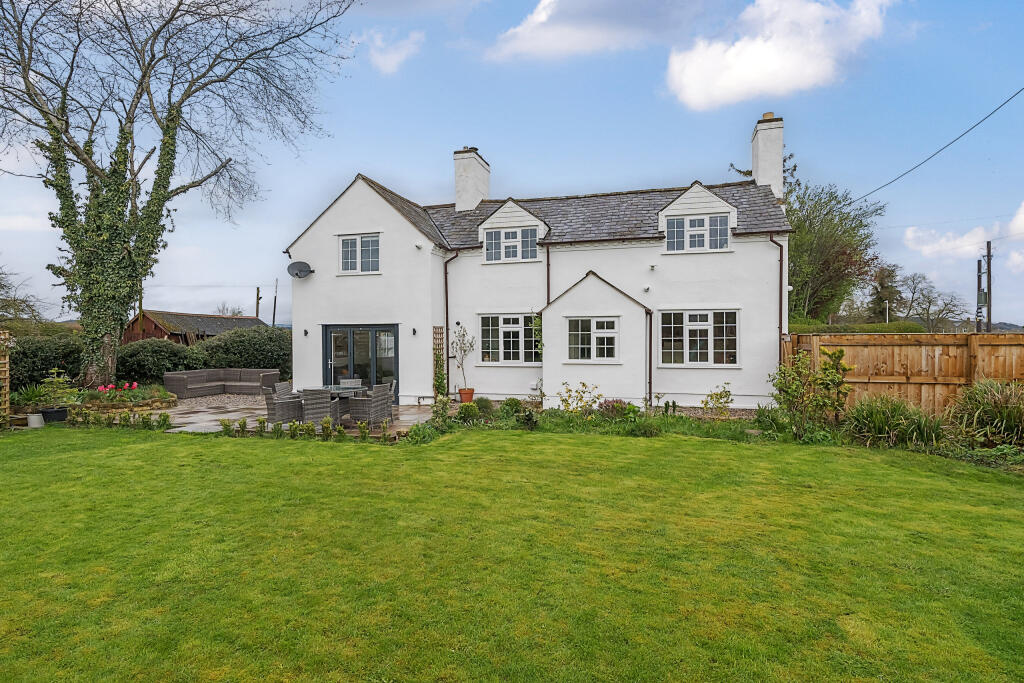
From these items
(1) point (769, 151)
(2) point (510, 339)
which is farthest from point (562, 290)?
(1) point (769, 151)

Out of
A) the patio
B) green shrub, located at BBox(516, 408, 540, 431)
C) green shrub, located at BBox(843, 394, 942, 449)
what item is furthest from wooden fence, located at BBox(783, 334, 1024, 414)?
the patio

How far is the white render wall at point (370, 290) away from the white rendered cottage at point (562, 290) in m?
0.04

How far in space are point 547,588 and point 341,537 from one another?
238 centimetres

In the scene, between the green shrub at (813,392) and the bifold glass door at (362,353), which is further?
the bifold glass door at (362,353)

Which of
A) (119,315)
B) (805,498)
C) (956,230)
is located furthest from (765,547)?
(956,230)

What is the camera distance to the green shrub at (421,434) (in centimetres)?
1069

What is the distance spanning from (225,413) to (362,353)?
171 inches

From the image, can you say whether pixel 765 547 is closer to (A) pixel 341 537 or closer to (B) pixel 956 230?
(A) pixel 341 537

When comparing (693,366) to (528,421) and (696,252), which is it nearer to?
(696,252)

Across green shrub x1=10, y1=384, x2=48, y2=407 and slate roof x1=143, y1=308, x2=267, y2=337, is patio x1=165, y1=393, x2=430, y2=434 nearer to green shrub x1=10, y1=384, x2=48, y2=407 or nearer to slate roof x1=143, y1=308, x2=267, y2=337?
green shrub x1=10, y1=384, x2=48, y2=407

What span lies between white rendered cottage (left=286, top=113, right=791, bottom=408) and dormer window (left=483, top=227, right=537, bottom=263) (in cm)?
5

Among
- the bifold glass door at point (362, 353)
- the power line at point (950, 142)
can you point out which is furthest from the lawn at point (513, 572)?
the power line at point (950, 142)

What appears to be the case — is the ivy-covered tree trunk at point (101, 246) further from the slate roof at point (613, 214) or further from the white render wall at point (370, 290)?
the slate roof at point (613, 214)

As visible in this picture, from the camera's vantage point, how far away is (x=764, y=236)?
15.0m
